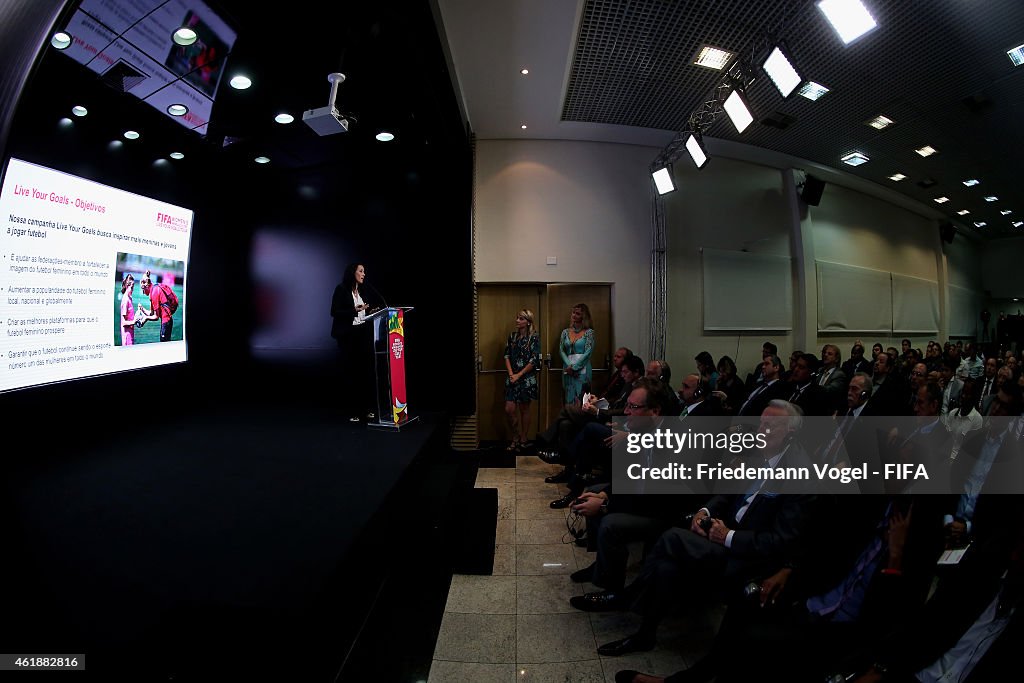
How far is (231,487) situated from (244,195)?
395cm

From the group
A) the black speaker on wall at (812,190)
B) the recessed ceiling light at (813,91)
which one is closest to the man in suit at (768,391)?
the recessed ceiling light at (813,91)

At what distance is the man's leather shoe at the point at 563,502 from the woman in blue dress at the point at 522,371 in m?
1.54

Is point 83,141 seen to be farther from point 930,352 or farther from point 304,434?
A: point 930,352

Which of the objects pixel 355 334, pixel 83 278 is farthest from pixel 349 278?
pixel 83 278

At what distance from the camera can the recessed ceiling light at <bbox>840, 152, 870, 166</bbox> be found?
620 cm

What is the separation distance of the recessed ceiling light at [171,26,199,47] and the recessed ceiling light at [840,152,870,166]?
7.74 meters

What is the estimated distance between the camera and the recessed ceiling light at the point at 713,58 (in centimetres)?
392

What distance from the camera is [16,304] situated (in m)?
2.63

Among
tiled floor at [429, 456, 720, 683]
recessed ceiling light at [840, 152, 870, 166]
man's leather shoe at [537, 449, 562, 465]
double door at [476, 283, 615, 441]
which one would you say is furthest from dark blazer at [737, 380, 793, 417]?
recessed ceiling light at [840, 152, 870, 166]

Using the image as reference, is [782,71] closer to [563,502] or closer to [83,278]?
[563,502]

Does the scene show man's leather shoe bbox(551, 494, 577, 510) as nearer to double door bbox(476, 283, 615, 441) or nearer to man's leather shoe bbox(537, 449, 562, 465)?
man's leather shoe bbox(537, 449, 562, 465)

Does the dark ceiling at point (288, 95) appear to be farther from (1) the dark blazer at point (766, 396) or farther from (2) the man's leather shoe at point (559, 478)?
(1) the dark blazer at point (766, 396)

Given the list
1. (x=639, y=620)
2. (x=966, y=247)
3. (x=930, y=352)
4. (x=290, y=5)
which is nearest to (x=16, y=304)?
(x=290, y=5)

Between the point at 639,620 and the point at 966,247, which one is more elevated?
the point at 966,247
